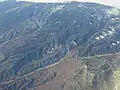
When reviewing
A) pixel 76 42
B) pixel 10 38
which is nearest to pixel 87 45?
pixel 76 42

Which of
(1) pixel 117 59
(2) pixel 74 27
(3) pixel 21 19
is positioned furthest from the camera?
(3) pixel 21 19

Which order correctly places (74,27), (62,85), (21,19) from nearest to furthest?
(62,85) < (74,27) < (21,19)

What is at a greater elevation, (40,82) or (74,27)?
(74,27)

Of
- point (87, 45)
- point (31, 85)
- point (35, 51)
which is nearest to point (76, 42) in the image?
point (87, 45)

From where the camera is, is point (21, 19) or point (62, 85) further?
point (21, 19)

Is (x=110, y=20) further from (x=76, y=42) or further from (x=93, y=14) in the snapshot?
(x=76, y=42)

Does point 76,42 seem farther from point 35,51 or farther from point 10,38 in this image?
point 10,38
